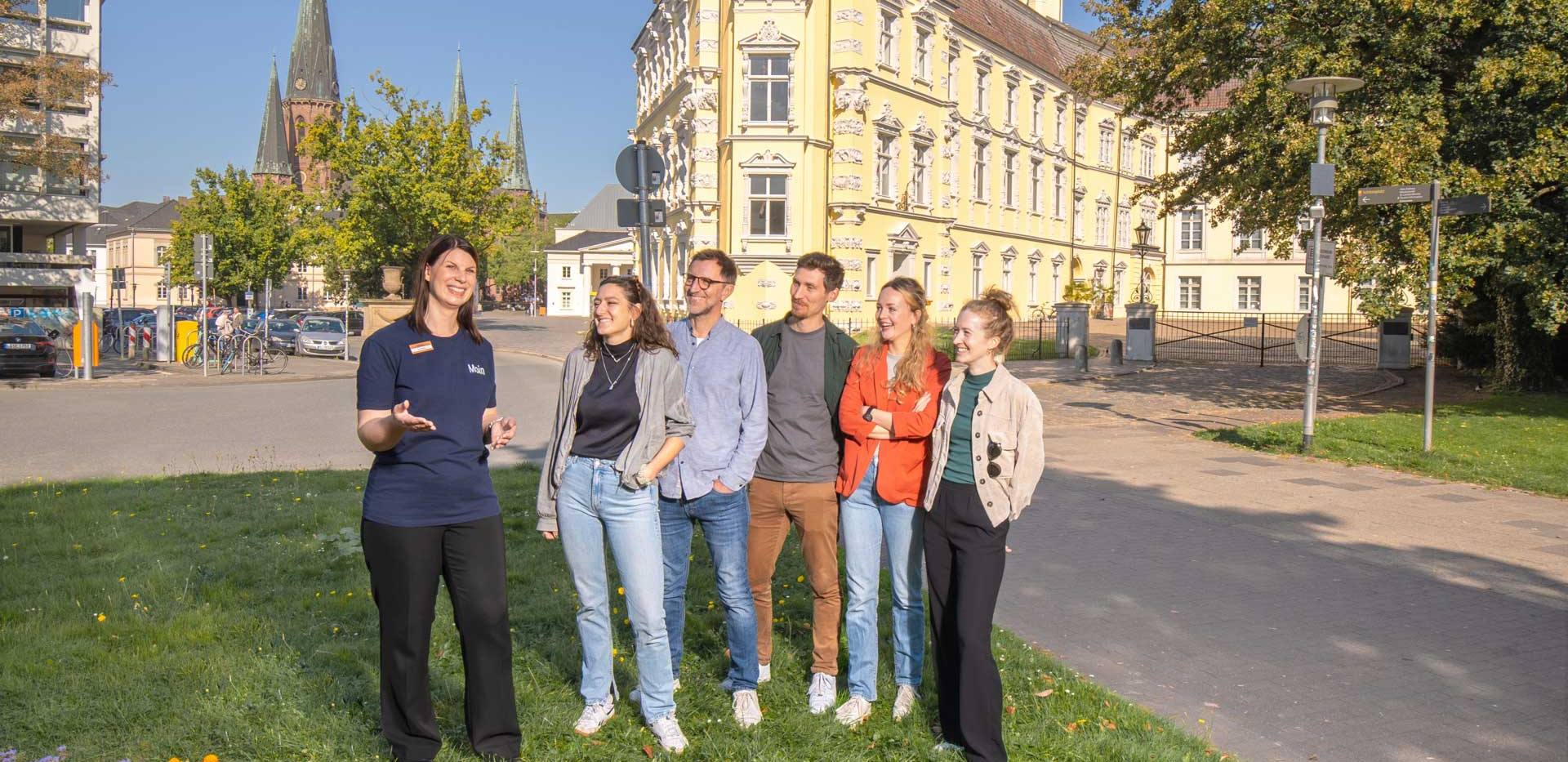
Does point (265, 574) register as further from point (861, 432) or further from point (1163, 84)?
point (1163, 84)

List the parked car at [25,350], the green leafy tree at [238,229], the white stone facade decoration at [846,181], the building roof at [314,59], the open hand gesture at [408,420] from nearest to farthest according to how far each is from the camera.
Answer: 1. the open hand gesture at [408,420]
2. the parked car at [25,350]
3. the white stone facade decoration at [846,181]
4. the green leafy tree at [238,229]
5. the building roof at [314,59]

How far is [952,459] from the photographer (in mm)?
4578

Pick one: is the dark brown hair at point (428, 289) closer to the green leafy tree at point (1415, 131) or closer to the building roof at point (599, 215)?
the green leafy tree at point (1415, 131)

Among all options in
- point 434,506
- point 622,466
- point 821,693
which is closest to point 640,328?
point 622,466

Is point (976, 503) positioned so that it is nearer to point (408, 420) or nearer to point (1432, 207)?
point (408, 420)

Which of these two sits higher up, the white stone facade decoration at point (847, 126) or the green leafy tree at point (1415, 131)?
the white stone facade decoration at point (847, 126)

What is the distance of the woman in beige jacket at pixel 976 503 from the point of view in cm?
442

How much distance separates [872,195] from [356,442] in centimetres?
2816

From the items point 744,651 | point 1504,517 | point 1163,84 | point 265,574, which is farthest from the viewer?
point 1163,84

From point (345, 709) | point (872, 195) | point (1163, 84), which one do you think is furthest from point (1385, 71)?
point (872, 195)

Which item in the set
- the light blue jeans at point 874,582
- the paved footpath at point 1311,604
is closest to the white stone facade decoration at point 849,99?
the paved footpath at point 1311,604

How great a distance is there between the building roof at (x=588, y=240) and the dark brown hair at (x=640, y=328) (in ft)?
275

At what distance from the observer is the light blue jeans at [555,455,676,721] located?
445 cm

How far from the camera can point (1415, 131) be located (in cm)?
1580
